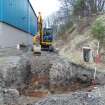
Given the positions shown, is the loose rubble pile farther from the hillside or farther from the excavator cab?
the excavator cab

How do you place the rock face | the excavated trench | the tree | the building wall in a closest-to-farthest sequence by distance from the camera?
the rock face, the excavated trench, the tree, the building wall

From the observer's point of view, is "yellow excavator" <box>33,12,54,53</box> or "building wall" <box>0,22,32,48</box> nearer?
"yellow excavator" <box>33,12,54,53</box>

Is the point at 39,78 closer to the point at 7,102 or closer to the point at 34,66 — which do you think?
the point at 34,66

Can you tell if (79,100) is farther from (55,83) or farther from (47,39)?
(47,39)

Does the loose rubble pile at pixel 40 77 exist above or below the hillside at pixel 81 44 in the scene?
below

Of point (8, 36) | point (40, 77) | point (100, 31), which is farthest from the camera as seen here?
point (8, 36)

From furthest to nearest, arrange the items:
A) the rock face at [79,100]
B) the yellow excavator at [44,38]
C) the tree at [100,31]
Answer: the yellow excavator at [44,38]
the tree at [100,31]
the rock face at [79,100]

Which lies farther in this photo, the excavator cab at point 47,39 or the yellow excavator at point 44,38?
the excavator cab at point 47,39

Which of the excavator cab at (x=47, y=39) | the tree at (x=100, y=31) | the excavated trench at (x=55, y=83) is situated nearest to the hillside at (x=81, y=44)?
the tree at (x=100, y=31)

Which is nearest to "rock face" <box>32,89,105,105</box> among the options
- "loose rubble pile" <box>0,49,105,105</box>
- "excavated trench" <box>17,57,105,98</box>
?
"loose rubble pile" <box>0,49,105,105</box>

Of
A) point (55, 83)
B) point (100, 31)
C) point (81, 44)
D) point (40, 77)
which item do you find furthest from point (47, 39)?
point (55, 83)

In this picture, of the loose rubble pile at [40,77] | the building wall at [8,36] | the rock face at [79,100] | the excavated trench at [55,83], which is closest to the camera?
the rock face at [79,100]

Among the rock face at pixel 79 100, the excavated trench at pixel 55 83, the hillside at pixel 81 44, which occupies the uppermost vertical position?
the hillside at pixel 81 44

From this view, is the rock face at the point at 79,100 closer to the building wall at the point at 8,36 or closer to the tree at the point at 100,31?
the tree at the point at 100,31
